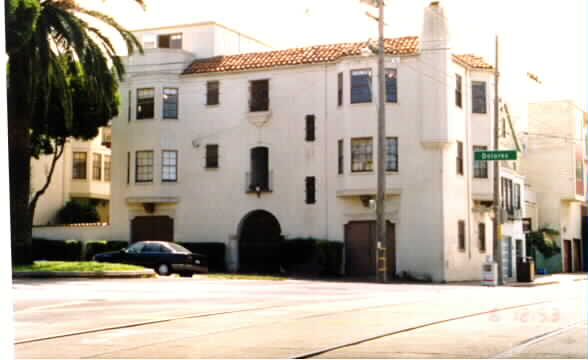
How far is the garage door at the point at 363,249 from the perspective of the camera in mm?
42594

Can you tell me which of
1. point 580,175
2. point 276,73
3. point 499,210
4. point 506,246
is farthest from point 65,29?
point 580,175

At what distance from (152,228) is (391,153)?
1375 cm

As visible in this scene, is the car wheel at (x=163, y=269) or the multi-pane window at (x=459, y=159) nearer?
the car wheel at (x=163, y=269)

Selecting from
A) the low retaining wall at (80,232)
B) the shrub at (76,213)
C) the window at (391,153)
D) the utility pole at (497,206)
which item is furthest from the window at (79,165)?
the utility pole at (497,206)

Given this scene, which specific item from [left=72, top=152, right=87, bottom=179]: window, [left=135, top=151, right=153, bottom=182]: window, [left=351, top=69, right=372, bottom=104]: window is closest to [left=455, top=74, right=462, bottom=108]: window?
[left=351, top=69, right=372, bottom=104]: window

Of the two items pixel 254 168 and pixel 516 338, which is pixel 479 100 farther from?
pixel 516 338

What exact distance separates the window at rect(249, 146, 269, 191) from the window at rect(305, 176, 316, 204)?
2.36 m

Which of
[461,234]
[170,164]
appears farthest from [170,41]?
[461,234]

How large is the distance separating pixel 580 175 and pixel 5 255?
60689mm

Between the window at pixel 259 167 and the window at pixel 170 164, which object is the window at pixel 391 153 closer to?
the window at pixel 259 167

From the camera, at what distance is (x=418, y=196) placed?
138ft

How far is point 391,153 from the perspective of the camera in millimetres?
42719

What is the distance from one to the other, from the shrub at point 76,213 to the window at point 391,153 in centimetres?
1983

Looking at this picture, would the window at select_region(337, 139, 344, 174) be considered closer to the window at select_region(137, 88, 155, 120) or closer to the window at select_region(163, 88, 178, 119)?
the window at select_region(163, 88, 178, 119)
